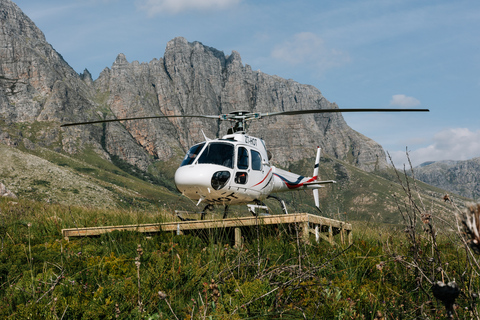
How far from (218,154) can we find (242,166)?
79 centimetres

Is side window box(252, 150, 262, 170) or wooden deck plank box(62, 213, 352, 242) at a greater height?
side window box(252, 150, 262, 170)

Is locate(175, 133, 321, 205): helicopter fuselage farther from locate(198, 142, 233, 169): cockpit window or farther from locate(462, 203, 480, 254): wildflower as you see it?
locate(462, 203, 480, 254): wildflower

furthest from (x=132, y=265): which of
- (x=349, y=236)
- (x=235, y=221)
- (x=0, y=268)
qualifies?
A: (x=349, y=236)

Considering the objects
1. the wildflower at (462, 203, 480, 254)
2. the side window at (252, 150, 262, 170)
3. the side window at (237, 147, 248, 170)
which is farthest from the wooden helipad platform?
the wildflower at (462, 203, 480, 254)

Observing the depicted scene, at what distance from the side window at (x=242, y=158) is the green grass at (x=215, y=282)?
4.29 m

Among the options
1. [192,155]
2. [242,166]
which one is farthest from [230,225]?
[192,155]

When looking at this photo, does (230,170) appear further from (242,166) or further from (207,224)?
(207,224)

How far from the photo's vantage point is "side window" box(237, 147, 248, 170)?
10.8 m

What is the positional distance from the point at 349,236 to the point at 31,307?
21.5 feet

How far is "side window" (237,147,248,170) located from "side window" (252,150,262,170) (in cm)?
36

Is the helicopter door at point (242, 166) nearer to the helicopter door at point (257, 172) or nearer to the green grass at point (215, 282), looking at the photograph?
the helicopter door at point (257, 172)

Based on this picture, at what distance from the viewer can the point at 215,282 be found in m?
4.12

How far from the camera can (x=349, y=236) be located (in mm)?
8156

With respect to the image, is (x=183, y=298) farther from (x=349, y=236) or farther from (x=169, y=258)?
(x=349, y=236)
